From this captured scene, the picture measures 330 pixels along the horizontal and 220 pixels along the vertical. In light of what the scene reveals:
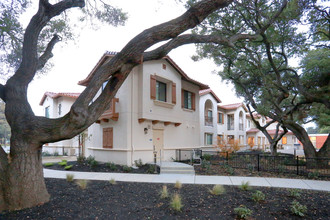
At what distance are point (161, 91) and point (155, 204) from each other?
32.3 ft

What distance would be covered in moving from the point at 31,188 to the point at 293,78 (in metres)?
15.1

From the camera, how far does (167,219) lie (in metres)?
4.97

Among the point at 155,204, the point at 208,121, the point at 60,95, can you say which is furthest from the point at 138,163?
the point at 60,95

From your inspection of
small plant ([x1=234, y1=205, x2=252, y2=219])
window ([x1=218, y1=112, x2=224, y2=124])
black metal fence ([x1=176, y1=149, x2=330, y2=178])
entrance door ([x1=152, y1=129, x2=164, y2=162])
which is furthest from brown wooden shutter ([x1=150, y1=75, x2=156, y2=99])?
window ([x1=218, y1=112, x2=224, y2=124])

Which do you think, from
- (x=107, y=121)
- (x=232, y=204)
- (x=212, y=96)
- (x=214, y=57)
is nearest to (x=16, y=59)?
(x=107, y=121)

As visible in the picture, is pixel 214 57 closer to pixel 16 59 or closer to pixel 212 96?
pixel 212 96

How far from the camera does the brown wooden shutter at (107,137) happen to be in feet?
45.4

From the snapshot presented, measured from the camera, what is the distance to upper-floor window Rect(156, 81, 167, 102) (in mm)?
14742

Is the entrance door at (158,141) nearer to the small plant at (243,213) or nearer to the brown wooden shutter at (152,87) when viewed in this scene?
the brown wooden shutter at (152,87)

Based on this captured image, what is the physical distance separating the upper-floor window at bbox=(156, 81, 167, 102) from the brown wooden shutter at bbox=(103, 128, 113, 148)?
372 centimetres

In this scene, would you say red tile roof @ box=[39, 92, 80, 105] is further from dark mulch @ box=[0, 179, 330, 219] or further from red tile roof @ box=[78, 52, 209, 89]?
dark mulch @ box=[0, 179, 330, 219]

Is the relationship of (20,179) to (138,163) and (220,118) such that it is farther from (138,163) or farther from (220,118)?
(220,118)

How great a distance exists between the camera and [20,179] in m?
5.58

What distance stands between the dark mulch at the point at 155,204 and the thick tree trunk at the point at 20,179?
31cm
